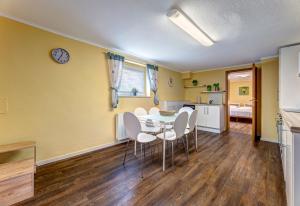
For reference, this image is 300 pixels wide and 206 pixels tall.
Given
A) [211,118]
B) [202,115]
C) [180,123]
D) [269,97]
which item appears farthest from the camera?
[202,115]

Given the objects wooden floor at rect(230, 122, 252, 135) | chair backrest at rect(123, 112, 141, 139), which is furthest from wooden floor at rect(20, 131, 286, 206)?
wooden floor at rect(230, 122, 252, 135)

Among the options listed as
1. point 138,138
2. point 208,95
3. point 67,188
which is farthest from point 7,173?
point 208,95

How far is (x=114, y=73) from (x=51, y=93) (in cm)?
130

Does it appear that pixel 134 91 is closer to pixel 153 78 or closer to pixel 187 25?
pixel 153 78

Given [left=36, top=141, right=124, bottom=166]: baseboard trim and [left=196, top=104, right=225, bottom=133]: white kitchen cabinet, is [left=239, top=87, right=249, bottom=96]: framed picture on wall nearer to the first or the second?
[left=196, top=104, right=225, bottom=133]: white kitchen cabinet

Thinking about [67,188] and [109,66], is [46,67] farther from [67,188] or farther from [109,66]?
[67,188]

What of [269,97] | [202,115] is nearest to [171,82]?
[202,115]

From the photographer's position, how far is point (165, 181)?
1.90 m

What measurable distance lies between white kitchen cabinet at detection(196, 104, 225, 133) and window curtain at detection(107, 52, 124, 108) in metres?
3.06

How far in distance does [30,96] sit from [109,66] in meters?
1.54

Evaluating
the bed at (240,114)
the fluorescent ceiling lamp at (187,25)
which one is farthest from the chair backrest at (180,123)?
the bed at (240,114)

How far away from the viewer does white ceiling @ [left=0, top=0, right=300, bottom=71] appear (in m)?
1.69

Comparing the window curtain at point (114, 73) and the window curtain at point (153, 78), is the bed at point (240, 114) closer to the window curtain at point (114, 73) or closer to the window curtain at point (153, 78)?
the window curtain at point (153, 78)

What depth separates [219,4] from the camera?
5.46 ft
